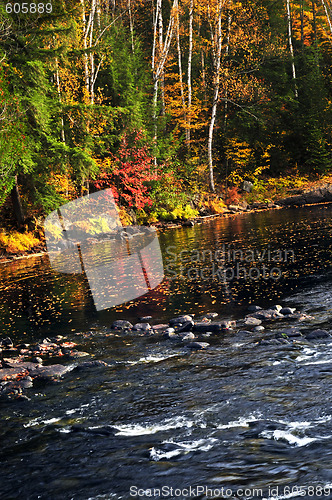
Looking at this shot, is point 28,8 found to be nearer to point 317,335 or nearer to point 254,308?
point 254,308

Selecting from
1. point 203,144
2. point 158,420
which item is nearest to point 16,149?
point 158,420

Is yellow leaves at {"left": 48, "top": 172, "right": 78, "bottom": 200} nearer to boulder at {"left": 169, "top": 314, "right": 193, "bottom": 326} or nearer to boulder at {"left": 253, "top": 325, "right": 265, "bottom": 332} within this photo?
boulder at {"left": 169, "top": 314, "right": 193, "bottom": 326}

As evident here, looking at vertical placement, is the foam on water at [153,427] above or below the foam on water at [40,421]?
below

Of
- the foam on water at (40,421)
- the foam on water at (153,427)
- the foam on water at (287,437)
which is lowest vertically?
the foam on water at (287,437)

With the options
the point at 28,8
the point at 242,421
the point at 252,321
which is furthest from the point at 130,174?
the point at 242,421

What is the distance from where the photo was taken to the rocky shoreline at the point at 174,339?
6.29 meters

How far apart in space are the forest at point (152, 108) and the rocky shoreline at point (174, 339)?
9320 mm


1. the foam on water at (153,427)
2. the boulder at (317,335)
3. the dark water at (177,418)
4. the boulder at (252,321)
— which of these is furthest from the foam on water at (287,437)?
the boulder at (252,321)

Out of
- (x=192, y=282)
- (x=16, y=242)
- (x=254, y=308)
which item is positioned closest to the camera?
(x=254, y=308)

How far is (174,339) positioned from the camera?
731cm

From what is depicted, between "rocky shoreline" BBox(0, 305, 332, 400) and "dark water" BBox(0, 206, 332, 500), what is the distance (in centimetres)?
13

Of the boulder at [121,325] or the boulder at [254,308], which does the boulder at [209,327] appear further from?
the boulder at [121,325]

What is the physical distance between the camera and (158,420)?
4715 mm

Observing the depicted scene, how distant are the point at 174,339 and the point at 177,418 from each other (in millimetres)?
2613
